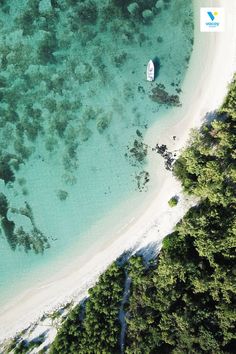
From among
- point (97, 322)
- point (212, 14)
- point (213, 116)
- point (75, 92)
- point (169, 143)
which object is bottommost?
point (97, 322)

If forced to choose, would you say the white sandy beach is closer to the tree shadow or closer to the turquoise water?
the tree shadow

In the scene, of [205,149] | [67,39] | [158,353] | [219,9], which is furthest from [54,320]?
[219,9]

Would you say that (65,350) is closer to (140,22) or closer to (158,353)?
(158,353)

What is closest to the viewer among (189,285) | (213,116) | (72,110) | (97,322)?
(189,285)

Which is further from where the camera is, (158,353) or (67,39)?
(67,39)

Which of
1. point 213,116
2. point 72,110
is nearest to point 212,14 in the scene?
point 213,116

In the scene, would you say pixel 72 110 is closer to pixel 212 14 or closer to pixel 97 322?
pixel 212 14

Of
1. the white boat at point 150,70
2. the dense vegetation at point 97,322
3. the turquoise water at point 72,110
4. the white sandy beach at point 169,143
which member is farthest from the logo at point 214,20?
the dense vegetation at point 97,322
